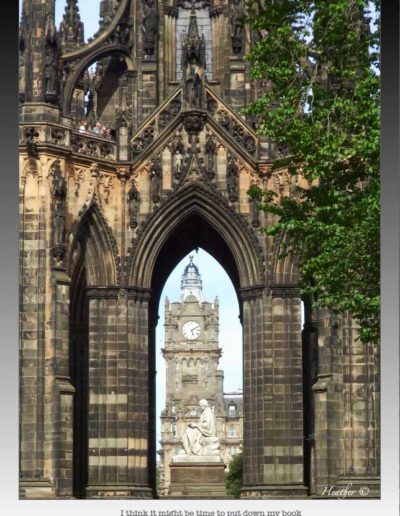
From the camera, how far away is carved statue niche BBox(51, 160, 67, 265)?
43.9m

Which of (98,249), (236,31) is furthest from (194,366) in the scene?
(98,249)

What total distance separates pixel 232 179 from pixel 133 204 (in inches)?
123

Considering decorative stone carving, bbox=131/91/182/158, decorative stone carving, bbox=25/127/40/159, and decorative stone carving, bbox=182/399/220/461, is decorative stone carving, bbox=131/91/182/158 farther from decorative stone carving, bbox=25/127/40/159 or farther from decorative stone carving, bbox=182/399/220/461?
decorative stone carving, bbox=182/399/220/461

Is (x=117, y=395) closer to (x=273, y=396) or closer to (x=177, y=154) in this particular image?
(x=273, y=396)

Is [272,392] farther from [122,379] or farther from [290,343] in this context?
[122,379]

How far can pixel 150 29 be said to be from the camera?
1967 inches

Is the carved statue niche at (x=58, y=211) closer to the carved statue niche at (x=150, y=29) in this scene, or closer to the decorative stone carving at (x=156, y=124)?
the decorative stone carving at (x=156, y=124)

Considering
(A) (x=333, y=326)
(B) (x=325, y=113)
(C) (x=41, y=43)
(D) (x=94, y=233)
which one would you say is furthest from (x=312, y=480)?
(B) (x=325, y=113)

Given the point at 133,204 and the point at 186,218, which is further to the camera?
the point at 186,218

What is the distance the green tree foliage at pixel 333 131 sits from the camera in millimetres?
28031

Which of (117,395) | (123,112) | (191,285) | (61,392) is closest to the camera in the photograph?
(61,392)

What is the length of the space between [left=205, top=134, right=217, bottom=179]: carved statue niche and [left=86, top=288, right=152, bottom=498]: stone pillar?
4438mm

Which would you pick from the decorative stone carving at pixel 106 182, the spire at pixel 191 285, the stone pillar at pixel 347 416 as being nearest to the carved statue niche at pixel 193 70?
the decorative stone carving at pixel 106 182

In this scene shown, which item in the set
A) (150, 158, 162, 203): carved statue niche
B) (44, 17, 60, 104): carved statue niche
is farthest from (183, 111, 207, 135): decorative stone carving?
(44, 17, 60, 104): carved statue niche
